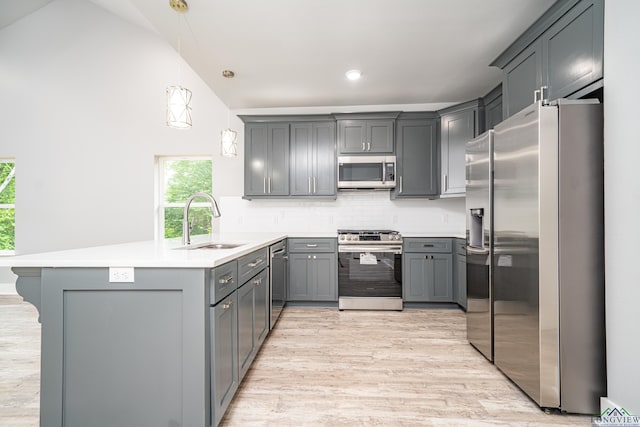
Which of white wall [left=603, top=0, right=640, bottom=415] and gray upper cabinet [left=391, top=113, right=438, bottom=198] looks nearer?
white wall [left=603, top=0, right=640, bottom=415]

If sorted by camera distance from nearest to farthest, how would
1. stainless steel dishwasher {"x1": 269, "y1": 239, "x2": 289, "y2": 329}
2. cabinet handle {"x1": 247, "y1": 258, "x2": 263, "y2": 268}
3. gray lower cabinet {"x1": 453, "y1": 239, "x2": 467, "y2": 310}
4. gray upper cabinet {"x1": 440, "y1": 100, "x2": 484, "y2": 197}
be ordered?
1. cabinet handle {"x1": 247, "y1": 258, "x2": 263, "y2": 268}
2. stainless steel dishwasher {"x1": 269, "y1": 239, "x2": 289, "y2": 329}
3. gray lower cabinet {"x1": 453, "y1": 239, "x2": 467, "y2": 310}
4. gray upper cabinet {"x1": 440, "y1": 100, "x2": 484, "y2": 197}

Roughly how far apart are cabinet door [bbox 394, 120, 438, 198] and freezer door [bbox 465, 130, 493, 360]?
1315 mm

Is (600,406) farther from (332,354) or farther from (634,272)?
(332,354)

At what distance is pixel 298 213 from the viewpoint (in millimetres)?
4328

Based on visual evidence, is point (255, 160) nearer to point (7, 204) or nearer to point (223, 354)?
point (223, 354)

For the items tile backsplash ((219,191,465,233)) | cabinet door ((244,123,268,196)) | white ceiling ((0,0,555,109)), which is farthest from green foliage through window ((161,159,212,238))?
white ceiling ((0,0,555,109))

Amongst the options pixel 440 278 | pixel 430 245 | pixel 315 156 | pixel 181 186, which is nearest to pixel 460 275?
pixel 440 278

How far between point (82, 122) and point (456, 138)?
5.32 meters

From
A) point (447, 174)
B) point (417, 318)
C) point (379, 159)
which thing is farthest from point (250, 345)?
point (447, 174)

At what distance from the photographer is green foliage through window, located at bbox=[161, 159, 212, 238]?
4.59 m

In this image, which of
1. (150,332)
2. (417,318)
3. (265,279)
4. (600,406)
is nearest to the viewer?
(150,332)

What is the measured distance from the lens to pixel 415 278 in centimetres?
371

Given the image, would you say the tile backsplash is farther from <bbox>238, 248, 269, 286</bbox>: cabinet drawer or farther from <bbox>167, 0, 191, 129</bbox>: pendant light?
<bbox>167, 0, 191, 129</bbox>: pendant light

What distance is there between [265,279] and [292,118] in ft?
7.40
